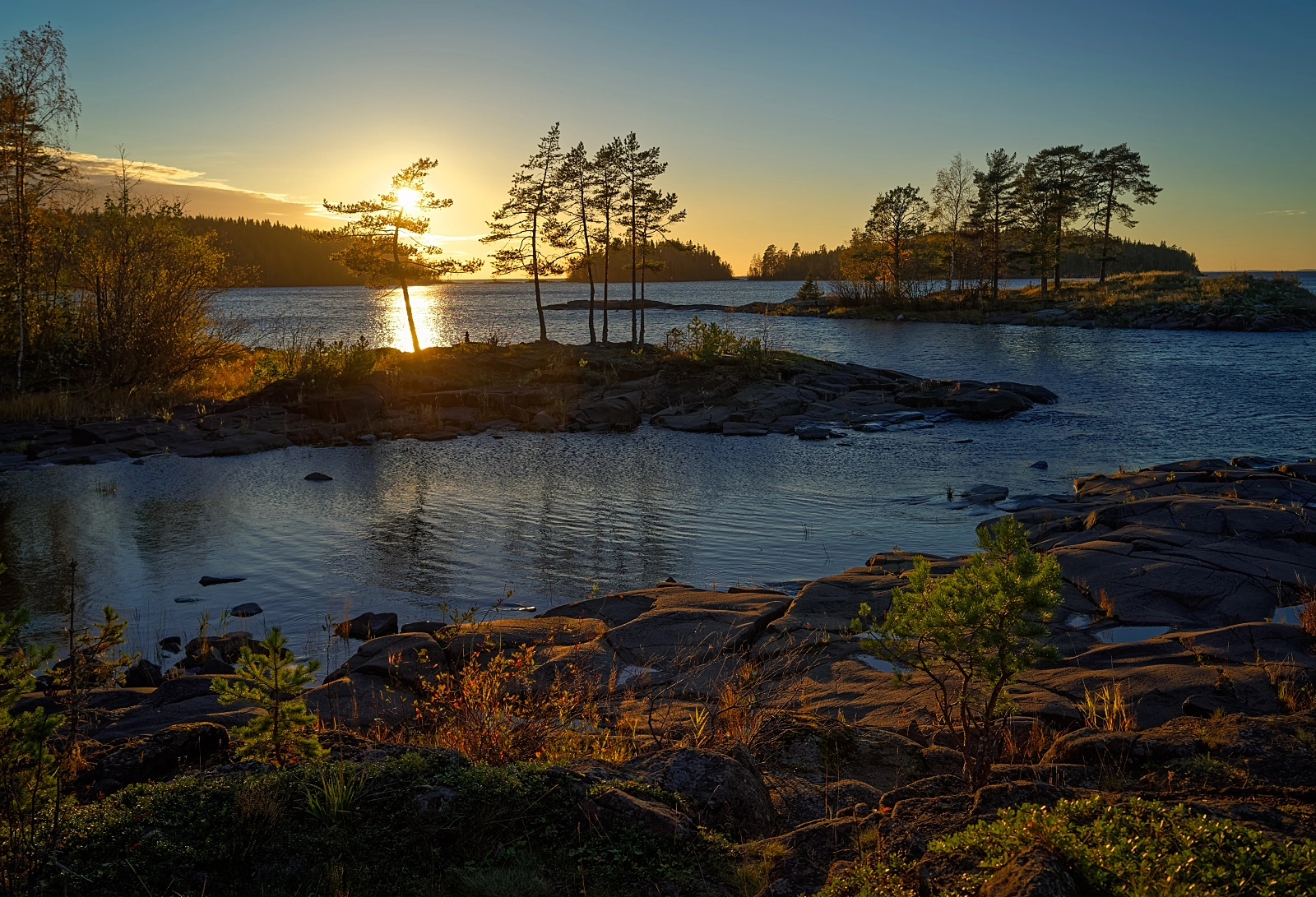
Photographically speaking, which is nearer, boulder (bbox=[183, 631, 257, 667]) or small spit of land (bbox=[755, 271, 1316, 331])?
boulder (bbox=[183, 631, 257, 667])

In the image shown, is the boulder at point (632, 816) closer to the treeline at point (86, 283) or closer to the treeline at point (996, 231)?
the treeline at point (86, 283)

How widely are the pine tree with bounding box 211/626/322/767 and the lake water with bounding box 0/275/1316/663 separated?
447 cm

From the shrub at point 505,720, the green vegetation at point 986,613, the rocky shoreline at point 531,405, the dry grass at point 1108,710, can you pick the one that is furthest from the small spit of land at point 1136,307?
the shrub at point 505,720

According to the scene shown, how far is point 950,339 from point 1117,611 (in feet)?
153

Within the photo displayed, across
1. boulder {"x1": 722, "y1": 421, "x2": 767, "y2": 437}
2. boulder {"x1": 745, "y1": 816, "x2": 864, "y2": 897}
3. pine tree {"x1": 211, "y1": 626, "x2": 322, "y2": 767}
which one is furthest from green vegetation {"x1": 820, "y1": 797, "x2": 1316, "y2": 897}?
boulder {"x1": 722, "y1": 421, "x2": 767, "y2": 437}

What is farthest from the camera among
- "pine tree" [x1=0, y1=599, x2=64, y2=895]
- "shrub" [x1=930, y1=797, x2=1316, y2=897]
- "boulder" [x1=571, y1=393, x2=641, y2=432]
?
"boulder" [x1=571, y1=393, x2=641, y2=432]

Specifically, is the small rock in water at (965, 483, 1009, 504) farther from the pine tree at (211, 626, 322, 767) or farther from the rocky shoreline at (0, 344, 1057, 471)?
the pine tree at (211, 626, 322, 767)

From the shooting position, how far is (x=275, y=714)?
418 centimetres

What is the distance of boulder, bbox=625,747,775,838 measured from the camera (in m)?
4.05

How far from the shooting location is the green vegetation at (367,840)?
10.9ft

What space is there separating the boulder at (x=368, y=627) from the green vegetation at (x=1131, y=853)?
717cm

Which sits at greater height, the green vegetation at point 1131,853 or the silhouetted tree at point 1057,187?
the silhouetted tree at point 1057,187

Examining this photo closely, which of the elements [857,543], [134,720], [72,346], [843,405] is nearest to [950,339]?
[843,405]

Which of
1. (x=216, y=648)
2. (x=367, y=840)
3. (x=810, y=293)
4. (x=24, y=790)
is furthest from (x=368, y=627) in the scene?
(x=810, y=293)
